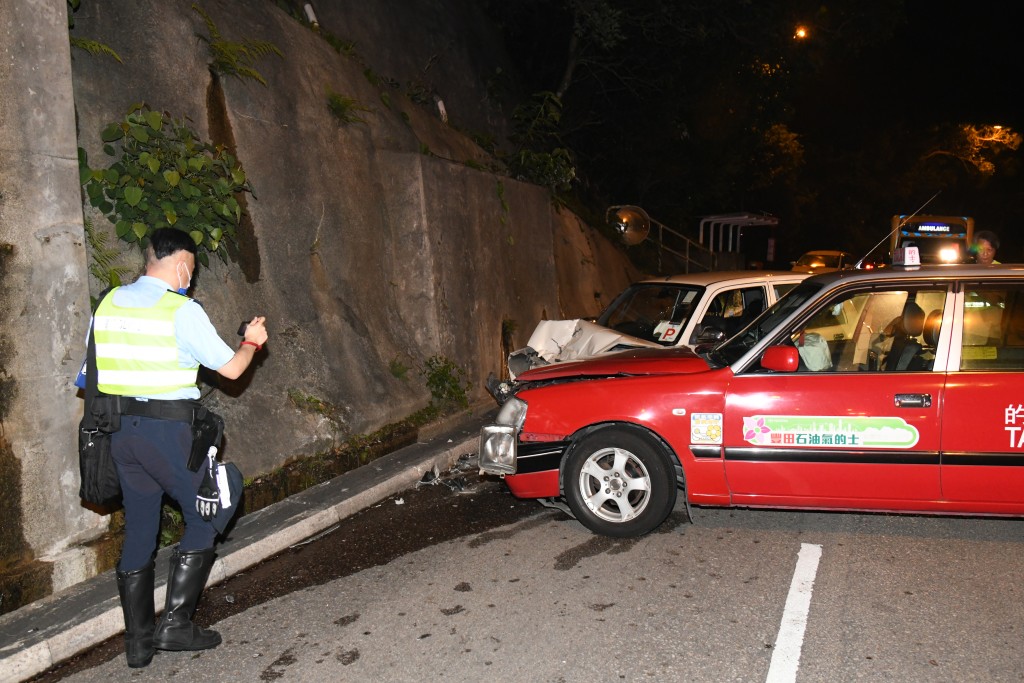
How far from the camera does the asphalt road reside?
394 cm

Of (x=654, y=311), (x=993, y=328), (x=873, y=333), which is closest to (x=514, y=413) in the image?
(x=873, y=333)

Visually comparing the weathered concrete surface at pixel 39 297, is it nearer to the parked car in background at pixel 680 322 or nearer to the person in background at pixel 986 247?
the parked car in background at pixel 680 322

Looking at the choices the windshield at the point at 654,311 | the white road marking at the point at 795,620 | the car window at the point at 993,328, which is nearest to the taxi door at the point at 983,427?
the car window at the point at 993,328

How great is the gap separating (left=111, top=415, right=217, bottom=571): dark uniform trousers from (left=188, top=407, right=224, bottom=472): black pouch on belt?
0.14 feet

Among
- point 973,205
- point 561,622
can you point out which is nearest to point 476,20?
point 561,622

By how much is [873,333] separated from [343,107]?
239 inches

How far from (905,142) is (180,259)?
51.6 meters

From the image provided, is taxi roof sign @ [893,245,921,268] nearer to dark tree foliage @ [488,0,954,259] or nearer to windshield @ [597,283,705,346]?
windshield @ [597,283,705,346]

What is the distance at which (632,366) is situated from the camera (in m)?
5.84

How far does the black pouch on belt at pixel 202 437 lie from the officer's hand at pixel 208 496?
8 centimetres

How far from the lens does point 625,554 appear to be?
5391 millimetres

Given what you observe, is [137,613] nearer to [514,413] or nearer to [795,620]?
[514,413]

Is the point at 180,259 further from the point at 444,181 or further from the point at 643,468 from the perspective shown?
the point at 444,181

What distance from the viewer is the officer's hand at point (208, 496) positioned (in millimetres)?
4117
